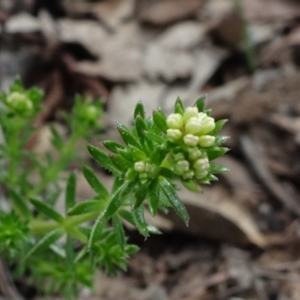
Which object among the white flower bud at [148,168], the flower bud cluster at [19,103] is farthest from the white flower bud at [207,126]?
the flower bud cluster at [19,103]

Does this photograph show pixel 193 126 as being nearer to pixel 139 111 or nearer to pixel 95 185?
pixel 139 111

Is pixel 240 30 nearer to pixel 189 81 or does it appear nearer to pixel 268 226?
pixel 189 81

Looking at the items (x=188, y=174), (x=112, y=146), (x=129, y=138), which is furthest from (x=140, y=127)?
(x=188, y=174)

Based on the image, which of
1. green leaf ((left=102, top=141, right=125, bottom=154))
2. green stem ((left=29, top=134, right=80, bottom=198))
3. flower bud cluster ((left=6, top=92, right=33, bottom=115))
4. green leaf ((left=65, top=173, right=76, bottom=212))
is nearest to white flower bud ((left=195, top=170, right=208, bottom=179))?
green leaf ((left=102, top=141, right=125, bottom=154))

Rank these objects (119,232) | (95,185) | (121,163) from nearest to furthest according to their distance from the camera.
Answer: (121,163) < (119,232) < (95,185)

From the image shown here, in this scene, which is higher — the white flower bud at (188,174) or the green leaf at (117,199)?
the white flower bud at (188,174)

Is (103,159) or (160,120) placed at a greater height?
(160,120)

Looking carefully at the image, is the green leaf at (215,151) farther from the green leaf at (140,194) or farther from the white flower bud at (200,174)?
the green leaf at (140,194)
